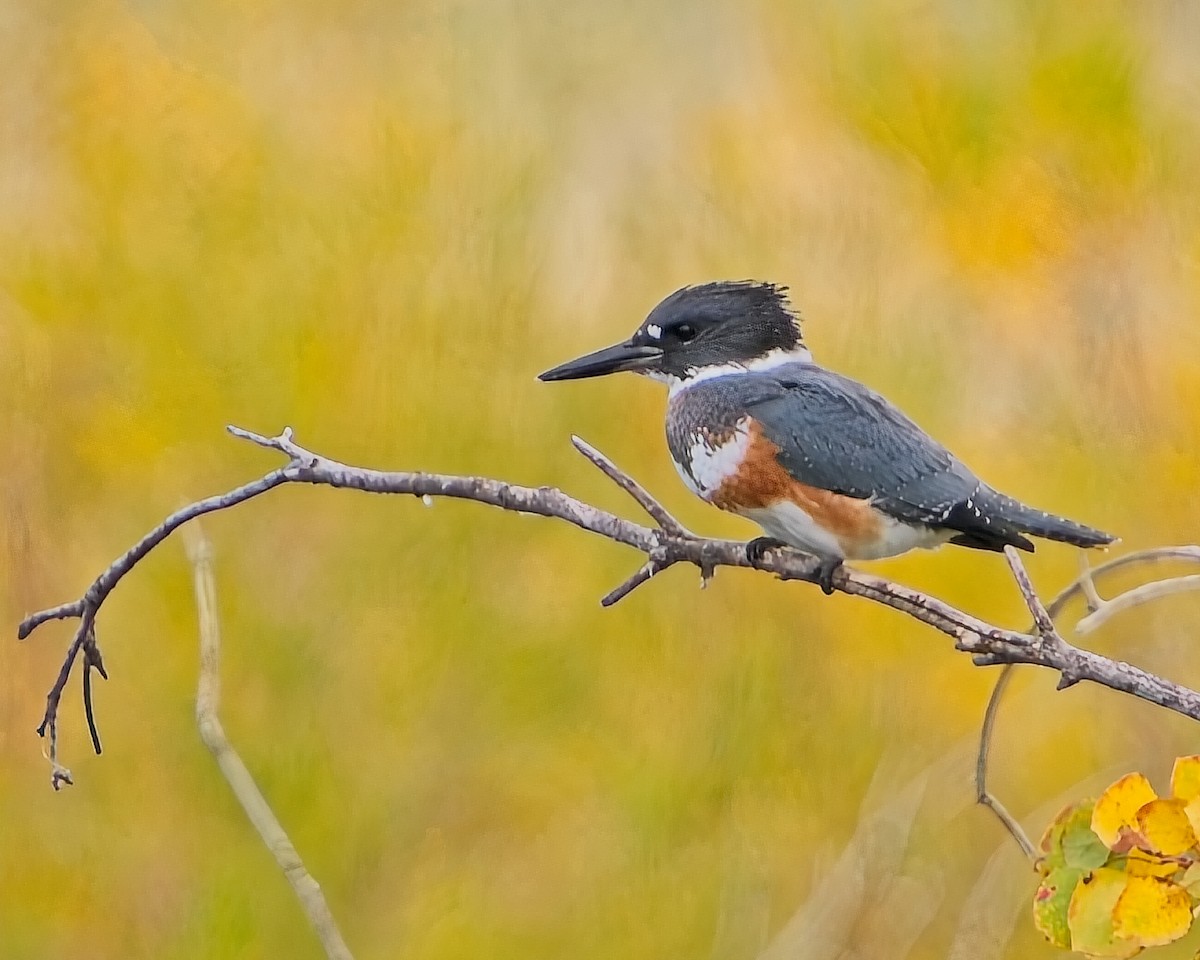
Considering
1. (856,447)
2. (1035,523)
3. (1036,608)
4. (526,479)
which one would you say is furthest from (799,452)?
(526,479)

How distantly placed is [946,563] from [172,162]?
893 millimetres

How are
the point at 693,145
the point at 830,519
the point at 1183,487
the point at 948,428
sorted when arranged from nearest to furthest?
the point at 830,519 < the point at 1183,487 < the point at 948,428 < the point at 693,145

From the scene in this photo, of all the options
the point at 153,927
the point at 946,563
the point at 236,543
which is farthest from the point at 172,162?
the point at 946,563

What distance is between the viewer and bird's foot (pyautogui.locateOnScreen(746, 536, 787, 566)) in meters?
0.66

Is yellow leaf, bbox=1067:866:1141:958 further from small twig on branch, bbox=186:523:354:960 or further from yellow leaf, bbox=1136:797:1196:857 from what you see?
small twig on branch, bbox=186:523:354:960

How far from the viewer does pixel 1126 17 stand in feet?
4.33

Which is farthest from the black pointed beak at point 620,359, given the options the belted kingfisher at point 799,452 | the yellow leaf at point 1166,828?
the yellow leaf at point 1166,828

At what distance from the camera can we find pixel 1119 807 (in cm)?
44

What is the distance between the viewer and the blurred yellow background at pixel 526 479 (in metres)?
1.29

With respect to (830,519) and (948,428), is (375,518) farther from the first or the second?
(830,519)

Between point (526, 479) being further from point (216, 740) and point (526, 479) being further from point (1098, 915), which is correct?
point (1098, 915)

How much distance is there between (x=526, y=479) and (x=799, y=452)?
2.08ft

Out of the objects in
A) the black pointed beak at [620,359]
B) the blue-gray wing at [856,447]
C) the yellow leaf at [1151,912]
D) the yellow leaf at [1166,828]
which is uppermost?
the black pointed beak at [620,359]

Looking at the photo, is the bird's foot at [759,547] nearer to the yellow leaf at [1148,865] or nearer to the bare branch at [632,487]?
the bare branch at [632,487]
